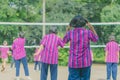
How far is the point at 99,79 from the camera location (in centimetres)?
1449

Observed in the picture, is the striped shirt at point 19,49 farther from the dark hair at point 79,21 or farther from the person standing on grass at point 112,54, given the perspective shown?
the dark hair at point 79,21

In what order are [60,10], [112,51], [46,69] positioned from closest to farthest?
[46,69] < [112,51] < [60,10]

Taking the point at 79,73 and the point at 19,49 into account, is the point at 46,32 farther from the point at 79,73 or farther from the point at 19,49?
the point at 79,73

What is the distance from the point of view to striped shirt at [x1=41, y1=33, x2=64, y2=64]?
9.63 m

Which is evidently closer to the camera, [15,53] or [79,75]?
[79,75]

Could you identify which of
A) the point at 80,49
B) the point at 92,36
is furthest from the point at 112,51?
the point at 80,49

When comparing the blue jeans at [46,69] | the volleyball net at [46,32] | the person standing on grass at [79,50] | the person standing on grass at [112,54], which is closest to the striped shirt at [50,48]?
the blue jeans at [46,69]

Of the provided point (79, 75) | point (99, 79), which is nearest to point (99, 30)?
point (99, 79)

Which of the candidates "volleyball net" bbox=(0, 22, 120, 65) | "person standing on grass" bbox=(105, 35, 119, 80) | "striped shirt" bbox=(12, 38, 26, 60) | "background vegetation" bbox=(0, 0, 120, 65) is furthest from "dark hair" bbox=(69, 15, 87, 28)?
"background vegetation" bbox=(0, 0, 120, 65)

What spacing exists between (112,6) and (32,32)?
6.67m

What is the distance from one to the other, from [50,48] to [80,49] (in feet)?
8.61

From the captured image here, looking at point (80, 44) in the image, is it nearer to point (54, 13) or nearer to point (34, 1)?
point (54, 13)

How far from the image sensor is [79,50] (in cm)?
716

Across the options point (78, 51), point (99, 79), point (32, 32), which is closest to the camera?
point (78, 51)
